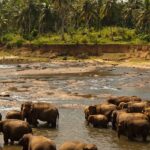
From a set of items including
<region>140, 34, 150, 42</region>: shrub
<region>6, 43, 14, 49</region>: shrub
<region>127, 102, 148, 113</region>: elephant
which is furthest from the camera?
<region>6, 43, 14, 49</region>: shrub

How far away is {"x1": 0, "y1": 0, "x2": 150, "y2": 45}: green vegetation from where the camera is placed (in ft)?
276

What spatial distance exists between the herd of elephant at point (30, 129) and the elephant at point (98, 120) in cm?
180

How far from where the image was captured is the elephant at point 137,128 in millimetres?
20422

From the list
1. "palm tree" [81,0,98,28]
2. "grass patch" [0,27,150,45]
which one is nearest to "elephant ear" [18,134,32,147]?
"grass patch" [0,27,150,45]

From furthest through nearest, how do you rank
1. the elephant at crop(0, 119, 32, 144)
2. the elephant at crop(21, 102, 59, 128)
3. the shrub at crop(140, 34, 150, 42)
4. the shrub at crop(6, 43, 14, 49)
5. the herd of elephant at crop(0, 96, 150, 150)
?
the shrub at crop(6, 43, 14, 49)
the shrub at crop(140, 34, 150, 42)
the elephant at crop(21, 102, 59, 128)
the elephant at crop(0, 119, 32, 144)
the herd of elephant at crop(0, 96, 150, 150)

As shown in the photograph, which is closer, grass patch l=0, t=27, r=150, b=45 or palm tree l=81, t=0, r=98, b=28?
grass patch l=0, t=27, r=150, b=45

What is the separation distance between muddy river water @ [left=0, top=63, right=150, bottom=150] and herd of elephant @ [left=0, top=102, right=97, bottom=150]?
A: 53cm

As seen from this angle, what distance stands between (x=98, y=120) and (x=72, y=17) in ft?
276

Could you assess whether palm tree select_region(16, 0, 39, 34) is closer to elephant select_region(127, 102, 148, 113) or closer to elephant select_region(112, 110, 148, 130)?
elephant select_region(127, 102, 148, 113)

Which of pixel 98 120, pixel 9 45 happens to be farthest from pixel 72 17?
pixel 98 120

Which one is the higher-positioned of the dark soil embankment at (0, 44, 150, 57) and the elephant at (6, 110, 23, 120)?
the elephant at (6, 110, 23, 120)

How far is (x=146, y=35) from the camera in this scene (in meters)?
80.1

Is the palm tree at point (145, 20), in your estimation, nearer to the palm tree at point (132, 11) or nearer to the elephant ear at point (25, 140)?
the palm tree at point (132, 11)

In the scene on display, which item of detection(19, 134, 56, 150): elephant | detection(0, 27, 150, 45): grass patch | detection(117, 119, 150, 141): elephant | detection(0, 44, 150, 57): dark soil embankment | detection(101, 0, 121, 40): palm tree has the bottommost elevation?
detection(0, 44, 150, 57): dark soil embankment
